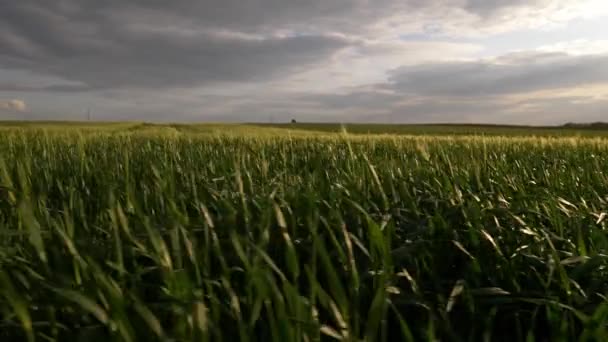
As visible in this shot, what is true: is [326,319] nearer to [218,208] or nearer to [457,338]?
[457,338]

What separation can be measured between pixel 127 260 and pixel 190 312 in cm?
62

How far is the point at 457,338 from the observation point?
1243 millimetres

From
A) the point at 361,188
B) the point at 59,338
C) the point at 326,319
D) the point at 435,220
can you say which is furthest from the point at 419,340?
the point at 361,188

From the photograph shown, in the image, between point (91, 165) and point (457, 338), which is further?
point (91, 165)

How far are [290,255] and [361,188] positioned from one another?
1306 mm

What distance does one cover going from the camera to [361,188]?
242 cm

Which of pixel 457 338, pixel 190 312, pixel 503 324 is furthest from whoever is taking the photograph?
pixel 503 324

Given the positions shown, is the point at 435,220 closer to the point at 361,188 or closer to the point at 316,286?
the point at 361,188

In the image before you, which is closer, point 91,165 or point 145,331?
point 145,331

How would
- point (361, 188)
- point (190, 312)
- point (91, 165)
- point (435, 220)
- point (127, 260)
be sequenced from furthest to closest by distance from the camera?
1. point (91, 165)
2. point (361, 188)
3. point (435, 220)
4. point (127, 260)
5. point (190, 312)

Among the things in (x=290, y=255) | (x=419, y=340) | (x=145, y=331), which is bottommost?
(x=419, y=340)

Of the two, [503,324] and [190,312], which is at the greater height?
[190,312]

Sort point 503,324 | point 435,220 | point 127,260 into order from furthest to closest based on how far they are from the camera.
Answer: point 435,220, point 127,260, point 503,324

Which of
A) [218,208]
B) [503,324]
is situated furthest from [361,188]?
[503,324]
